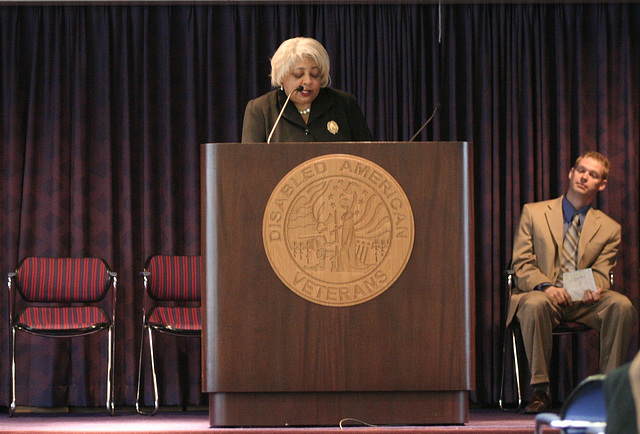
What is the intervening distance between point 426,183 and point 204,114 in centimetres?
293

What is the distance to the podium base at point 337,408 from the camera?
9.78ft

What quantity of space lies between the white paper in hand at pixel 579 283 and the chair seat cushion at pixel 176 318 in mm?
2071

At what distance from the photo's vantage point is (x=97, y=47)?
5586 millimetres

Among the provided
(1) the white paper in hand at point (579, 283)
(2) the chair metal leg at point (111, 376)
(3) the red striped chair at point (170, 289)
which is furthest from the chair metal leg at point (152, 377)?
(1) the white paper in hand at point (579, 283)

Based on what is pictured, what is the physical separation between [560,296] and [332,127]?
1.92 m

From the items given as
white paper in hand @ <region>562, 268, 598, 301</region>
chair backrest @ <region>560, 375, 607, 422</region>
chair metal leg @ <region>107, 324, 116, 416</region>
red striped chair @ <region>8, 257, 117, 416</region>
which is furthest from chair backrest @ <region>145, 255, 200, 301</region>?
chair backrest @ <region>560, 375, 607, 422</region>

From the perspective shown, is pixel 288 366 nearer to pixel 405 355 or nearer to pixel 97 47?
pixel 405 355

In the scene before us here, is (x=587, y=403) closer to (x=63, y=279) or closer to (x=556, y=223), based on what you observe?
(x=556, y=223)

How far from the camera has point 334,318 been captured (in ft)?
9.75

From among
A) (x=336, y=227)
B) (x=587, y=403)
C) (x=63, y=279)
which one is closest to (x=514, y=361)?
(x=336, y=227)

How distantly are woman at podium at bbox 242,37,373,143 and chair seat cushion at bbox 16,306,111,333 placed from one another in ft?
6.25

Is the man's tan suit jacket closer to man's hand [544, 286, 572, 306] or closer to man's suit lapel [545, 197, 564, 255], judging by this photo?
man's suit lapel [545, 197, 564, 255]

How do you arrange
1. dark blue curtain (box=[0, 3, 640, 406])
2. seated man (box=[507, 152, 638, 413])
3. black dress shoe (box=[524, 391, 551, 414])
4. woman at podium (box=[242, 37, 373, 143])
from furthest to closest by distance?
dark blue curtain (box=[0, 3, 640, 406])
seated man (box=[507, 152, 638, 413])
black dress shoe (box=[524, 391, 551, 414])
woman at podium (box=[242, 37, 373, 143])

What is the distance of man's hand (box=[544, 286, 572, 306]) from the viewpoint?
15.2 ft
